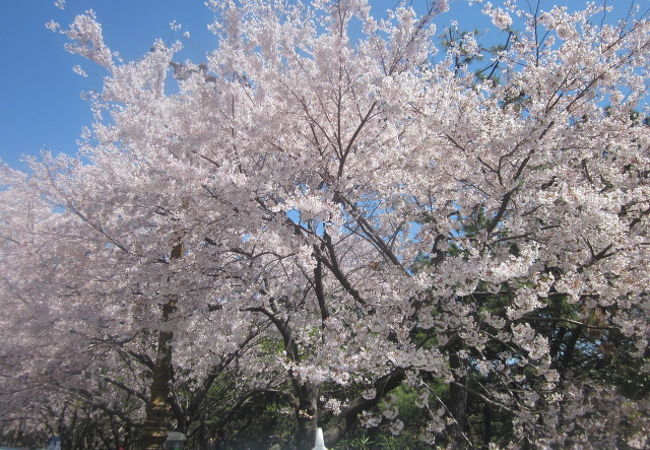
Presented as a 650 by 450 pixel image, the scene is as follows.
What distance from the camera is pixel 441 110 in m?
5.81

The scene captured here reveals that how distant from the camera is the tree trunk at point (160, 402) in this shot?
7.33 m

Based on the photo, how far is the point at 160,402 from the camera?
761 cm

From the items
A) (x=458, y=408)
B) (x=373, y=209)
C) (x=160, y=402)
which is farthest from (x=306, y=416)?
(x=373, y=209)

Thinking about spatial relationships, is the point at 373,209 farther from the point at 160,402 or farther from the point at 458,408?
the point at 160,402

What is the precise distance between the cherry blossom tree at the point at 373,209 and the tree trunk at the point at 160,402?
0.12 feet

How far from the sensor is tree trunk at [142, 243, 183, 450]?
7328 millimetres

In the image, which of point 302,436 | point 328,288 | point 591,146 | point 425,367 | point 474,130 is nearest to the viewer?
point 425,367

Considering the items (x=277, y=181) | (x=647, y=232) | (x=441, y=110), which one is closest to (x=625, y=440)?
(x=647, y=232)

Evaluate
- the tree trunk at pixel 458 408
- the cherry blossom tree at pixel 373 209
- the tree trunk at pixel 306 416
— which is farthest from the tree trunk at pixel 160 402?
the tree trunk at pixel 458 408

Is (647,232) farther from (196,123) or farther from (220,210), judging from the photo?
(196,123)

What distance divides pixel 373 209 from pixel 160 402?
4919 millimetres

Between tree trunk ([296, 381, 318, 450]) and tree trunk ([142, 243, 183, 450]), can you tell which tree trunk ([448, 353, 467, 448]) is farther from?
tree trunk ([142, 243, 183, 450])

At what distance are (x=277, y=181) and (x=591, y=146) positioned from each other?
14.3 feet

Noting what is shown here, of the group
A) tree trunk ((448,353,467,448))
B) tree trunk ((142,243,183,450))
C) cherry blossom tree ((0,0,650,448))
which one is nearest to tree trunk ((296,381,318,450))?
cherry blossom tree ((0,0,650,448))
